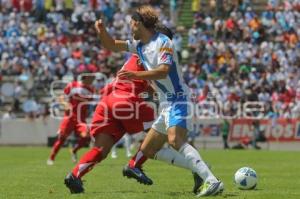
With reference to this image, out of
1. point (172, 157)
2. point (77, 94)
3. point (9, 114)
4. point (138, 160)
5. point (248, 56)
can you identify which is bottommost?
point (9, 114)

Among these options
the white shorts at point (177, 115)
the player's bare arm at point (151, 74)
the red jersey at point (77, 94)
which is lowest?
the red jersey at point (77, 94)

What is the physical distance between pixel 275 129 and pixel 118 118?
77.2ft

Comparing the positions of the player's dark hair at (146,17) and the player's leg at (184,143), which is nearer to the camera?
the player's leg at (184,143)

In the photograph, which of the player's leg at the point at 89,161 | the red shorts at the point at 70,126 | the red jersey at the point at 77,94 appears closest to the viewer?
the player's leg at the point at 89,161

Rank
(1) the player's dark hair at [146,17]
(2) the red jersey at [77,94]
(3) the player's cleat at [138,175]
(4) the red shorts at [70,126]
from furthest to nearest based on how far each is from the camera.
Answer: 1. (4) the red shorts at [70,126]
2. (2) the red jersey at [77,94]
3. (3) the player's cleat at [138,175]
4. (1) the player's dark hair at [146,17]

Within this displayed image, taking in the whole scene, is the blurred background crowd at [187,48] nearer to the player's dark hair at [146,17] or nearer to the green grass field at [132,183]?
the green grass field at [132,183]

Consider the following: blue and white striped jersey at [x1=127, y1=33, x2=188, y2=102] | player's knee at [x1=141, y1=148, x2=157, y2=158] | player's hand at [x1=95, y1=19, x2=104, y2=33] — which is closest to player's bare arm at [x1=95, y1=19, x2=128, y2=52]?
player's hand at [x1=95, y1=19, x2=104, y2=33]

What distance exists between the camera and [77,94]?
22.0 meters

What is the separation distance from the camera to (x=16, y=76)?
1554 inches

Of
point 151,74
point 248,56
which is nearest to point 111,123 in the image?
point 151,74

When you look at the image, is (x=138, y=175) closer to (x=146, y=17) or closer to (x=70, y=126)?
(x=146, y=17)

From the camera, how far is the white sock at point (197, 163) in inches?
424

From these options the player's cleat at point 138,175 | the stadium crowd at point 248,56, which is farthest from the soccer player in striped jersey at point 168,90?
the stadium crowd at point 248,56

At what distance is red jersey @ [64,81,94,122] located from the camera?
71.7 ft
